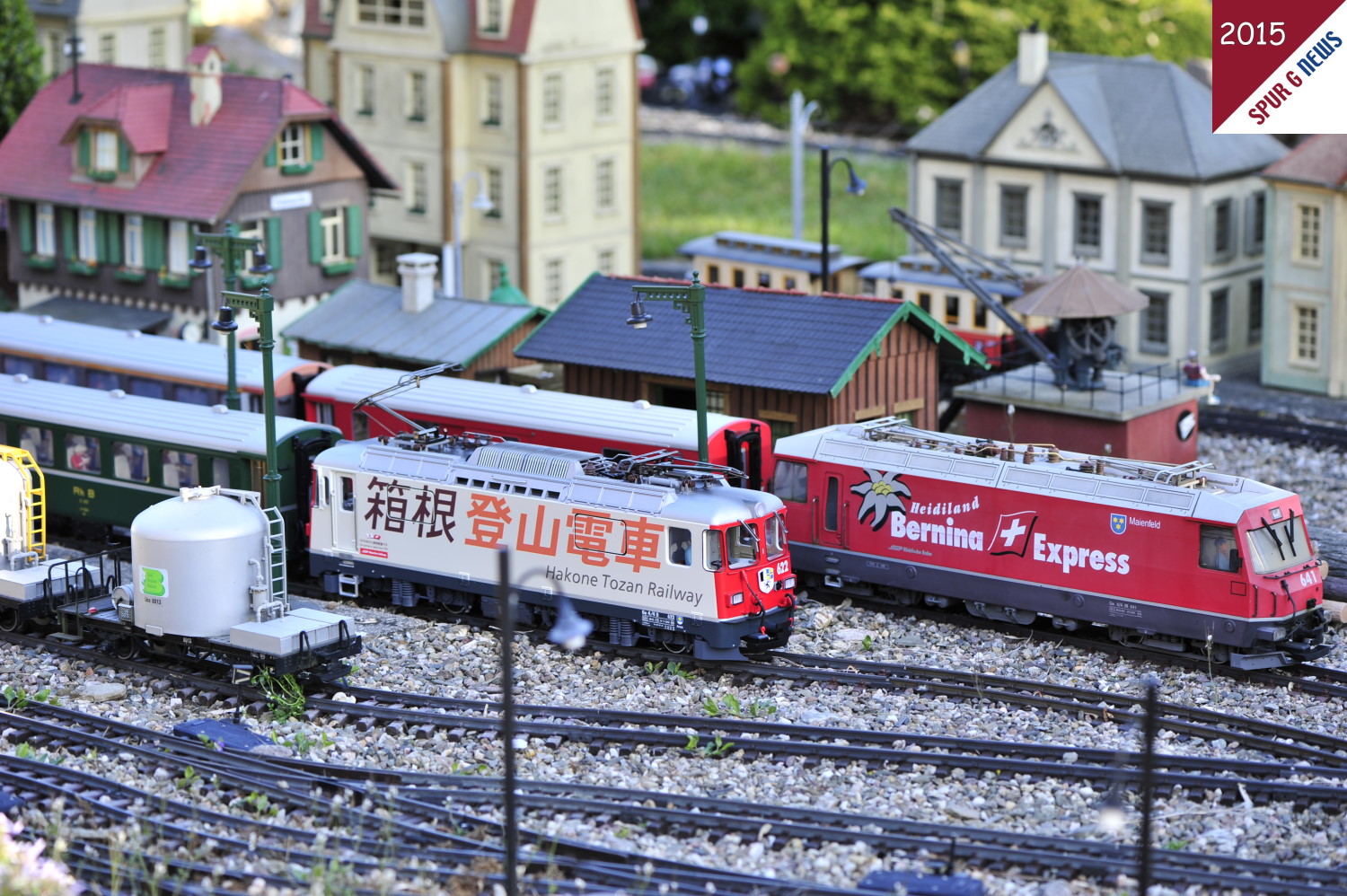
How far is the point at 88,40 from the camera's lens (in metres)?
56.6

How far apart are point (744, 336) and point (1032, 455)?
7.63 meters

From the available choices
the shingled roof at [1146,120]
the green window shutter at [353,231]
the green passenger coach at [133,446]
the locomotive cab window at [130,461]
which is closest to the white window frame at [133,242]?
the green window shutter at [353,231]

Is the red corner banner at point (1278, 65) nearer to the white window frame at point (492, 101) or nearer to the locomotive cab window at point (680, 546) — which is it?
the locomotive cab window at point (680, 546)

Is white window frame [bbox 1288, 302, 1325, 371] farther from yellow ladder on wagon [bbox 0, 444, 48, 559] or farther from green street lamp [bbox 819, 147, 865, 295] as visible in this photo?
yellow ladder on wagon [bbox 0, 444, 48, 559]

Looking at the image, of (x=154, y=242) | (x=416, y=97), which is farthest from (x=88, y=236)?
(x=416, y=97)

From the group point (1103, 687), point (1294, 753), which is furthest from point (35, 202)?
point (1294, 753)

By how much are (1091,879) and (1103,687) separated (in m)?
6.48

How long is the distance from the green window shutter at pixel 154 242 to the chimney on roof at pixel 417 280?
6.89 m

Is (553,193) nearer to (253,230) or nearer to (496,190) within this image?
(496,190)

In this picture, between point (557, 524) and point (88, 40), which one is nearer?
point (557, 524)

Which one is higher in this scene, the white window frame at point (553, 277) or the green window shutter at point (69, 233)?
the green window shutter at point (69, 233)

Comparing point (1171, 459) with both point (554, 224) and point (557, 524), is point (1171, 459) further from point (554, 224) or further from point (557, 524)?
point (554, 224)

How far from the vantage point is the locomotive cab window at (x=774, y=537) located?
88.5 ft

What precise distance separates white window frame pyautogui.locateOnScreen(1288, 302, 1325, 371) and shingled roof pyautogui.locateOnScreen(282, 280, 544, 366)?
19373mm
